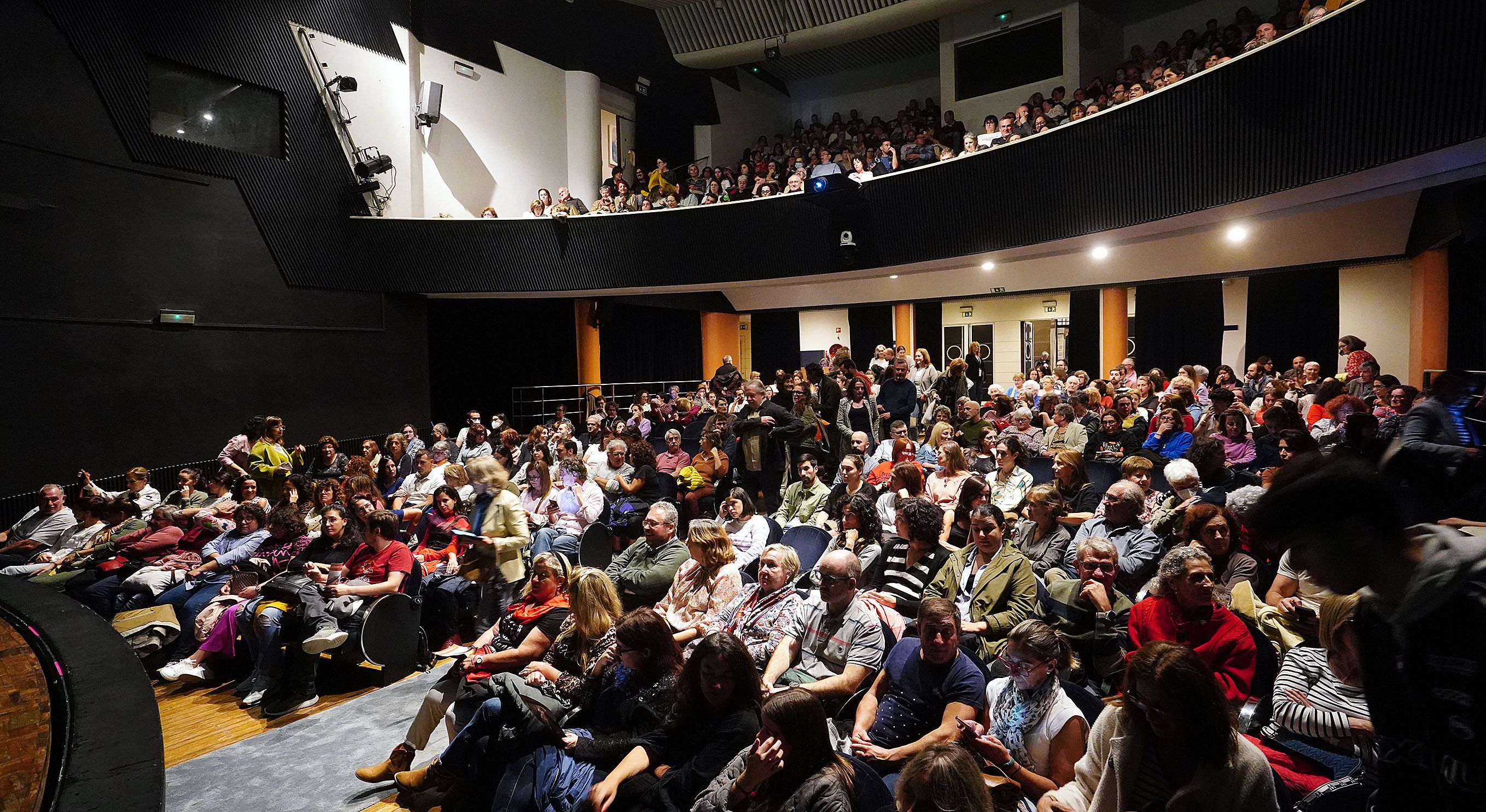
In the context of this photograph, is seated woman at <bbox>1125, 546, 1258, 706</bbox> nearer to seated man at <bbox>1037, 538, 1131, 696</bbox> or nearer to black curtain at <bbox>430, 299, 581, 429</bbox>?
seated man at <bbox>1037, 538, 1131, 696</bbox>

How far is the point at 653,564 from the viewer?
4234 mm

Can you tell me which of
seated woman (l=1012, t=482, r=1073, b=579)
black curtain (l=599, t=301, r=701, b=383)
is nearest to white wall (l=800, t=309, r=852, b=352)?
black curtain (l=599, t=301, r=701, b=383)

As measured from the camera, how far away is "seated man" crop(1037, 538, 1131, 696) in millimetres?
2930

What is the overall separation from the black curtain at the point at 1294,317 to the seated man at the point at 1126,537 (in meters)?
7.00

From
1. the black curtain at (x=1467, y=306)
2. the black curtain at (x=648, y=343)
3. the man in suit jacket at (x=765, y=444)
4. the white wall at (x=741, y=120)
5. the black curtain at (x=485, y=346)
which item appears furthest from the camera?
the white wall at (x=741, y=120)

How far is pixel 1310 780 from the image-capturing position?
2166mm

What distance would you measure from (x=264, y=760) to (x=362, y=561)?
1.17 meters

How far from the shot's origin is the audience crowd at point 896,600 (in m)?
1.33

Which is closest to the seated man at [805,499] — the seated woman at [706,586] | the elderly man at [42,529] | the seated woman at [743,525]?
the seated woman at [743,525]

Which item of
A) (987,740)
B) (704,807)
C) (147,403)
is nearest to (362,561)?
(704,807)

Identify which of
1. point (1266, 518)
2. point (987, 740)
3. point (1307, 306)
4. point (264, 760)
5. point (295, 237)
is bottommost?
point (264, 760)

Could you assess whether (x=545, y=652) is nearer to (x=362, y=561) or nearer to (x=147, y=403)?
(x=362, y=561)

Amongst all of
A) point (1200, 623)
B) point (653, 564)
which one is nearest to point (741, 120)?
point (653, 564)

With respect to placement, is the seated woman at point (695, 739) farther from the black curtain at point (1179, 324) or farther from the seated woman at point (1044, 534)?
the black curtain at point (1179, 324)
